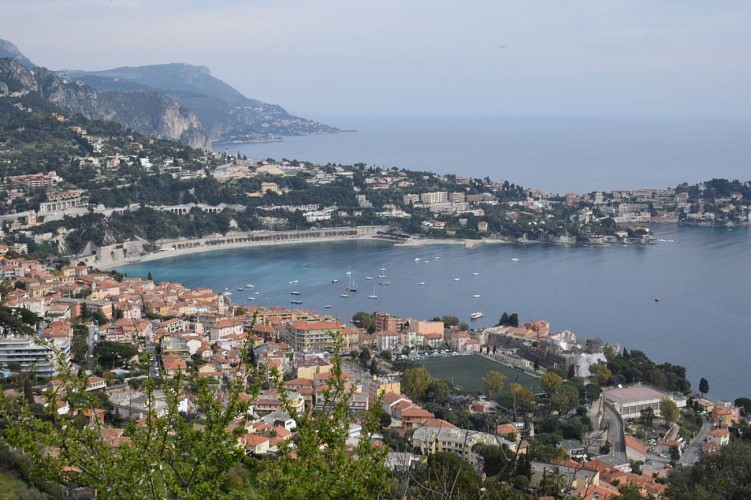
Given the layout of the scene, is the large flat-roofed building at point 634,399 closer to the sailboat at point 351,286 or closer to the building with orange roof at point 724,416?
the building with orange roof at point 724,416

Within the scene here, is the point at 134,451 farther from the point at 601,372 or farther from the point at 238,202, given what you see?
the point at 238,202

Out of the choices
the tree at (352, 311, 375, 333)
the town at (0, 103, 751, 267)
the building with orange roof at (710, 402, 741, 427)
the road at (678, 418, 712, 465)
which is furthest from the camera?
the town at (0, 103, 751, 267)

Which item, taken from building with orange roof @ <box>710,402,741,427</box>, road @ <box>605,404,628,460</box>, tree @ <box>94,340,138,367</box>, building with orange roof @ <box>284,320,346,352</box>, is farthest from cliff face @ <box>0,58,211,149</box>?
building with orange roof @ <box>710,402,741,427</box>

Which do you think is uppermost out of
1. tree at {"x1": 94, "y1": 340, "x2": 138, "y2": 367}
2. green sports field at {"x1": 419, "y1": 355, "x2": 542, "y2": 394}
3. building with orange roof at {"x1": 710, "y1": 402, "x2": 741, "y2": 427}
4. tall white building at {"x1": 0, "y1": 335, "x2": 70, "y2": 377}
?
tall white building at {"x1": 0, "y1": 335, "x2": 70, "y2": 377}

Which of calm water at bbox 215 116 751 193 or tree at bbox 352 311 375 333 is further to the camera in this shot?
calm water at bbox 215 116 751 193

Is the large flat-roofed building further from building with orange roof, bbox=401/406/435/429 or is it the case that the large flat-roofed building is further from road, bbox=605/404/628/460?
building with orange roof, bbox=401/406/435/429

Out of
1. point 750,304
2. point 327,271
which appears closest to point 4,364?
point 327,271

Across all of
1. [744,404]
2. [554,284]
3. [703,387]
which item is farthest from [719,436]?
[554,284]
